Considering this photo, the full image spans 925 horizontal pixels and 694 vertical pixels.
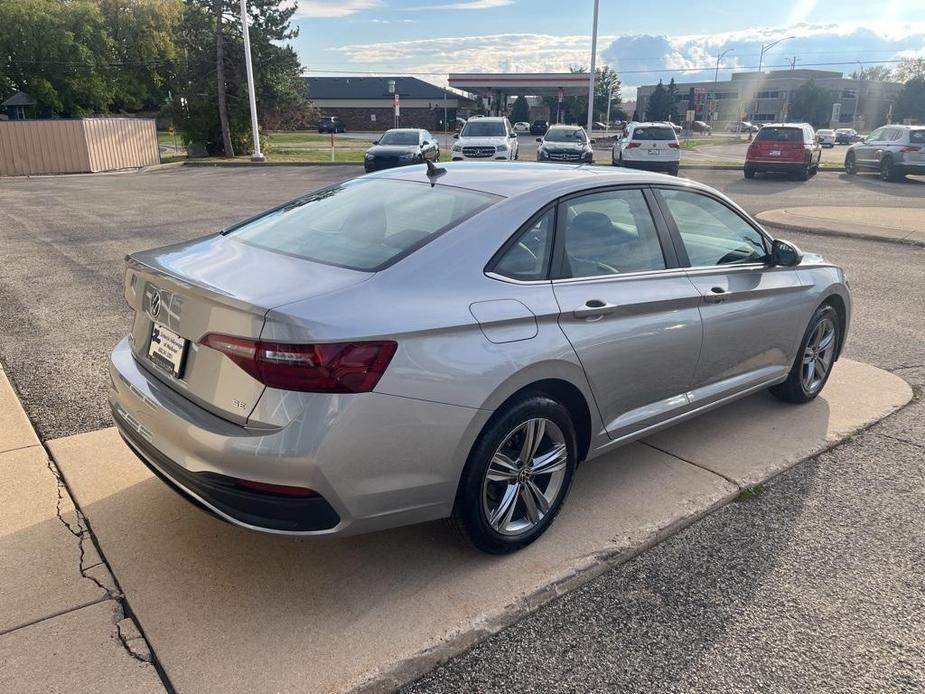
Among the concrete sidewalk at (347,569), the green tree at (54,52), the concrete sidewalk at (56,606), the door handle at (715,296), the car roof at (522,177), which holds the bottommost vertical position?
the concrete sidewalk at (347,569)

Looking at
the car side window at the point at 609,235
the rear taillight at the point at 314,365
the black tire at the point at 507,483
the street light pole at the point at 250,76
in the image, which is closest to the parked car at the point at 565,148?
the street light pole at the point at 250,76

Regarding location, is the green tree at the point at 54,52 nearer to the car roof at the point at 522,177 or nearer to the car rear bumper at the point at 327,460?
the car roof at the point at 522,177

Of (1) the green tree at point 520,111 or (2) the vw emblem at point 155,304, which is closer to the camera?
(2) the vw emblem at point 155,304

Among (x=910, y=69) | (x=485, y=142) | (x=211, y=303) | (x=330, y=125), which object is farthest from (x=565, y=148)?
(x=910, y=69)

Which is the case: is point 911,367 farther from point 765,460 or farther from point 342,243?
point 342,243

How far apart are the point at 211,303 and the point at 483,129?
75.5ft

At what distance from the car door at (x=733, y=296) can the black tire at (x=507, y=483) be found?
3.44ft

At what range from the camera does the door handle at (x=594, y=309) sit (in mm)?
3172

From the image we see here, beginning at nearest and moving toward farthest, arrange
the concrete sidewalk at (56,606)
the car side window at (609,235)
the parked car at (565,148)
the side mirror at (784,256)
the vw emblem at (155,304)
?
the concrete sidewalk at (56,606) < the vw emblem at (155,304) < the car side window at (609,235) < the side mirror at (784,256) < the parked car at (565,148)

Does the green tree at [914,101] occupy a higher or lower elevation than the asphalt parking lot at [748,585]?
higher

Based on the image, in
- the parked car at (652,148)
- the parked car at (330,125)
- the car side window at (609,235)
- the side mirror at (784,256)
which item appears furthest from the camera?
the parked car at (330,125)

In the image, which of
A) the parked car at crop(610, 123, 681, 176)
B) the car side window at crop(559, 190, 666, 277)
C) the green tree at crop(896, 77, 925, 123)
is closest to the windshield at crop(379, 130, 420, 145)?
the parked car at crop(610, 123, 681, 176)

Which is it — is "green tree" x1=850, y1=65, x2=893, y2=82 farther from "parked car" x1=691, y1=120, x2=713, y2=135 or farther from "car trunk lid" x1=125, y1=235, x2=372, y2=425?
"car trunk lid" x1=125, y1=235, x2=372, y2=425

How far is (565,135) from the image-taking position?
84.0ft
